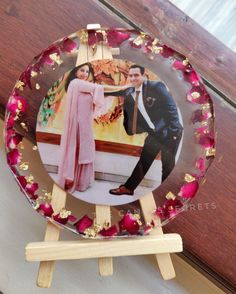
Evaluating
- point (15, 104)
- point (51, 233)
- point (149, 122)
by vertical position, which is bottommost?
point (51, 233)

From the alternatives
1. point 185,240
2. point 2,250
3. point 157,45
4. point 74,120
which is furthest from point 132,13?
point 2,250

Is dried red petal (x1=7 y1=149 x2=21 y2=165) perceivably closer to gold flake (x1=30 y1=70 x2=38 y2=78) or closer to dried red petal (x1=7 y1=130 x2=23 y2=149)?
dried red petal (x1=7 y1=130 x2=23 y2=149)

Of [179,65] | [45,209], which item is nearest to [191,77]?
[179,65]

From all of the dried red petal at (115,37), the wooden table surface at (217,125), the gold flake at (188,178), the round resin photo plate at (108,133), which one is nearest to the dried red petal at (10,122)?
the round resin photo plate at (108,133)

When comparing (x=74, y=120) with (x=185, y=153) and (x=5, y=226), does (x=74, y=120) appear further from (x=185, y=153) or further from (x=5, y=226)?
(x=5, y=226)

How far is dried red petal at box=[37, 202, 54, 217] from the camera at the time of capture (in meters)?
0.72

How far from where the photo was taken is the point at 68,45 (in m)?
0.74

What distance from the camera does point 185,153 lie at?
747mm

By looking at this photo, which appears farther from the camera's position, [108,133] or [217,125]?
[217,125]

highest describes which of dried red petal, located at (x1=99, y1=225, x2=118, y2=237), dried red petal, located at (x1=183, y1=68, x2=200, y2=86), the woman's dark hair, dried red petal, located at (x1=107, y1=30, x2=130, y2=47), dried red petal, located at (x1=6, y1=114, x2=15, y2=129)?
dried red petal, located at (x1=183, y1=68, x2=200, y2=86)

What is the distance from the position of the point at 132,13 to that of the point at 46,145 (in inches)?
13.2

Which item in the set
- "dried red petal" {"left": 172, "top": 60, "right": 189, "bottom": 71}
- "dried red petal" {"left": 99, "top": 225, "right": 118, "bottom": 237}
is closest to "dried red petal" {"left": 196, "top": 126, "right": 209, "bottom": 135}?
"dried red petal" {"left": 172, "top": 60, "right": 189, "bottom": 71}

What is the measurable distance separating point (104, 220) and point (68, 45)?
303mm

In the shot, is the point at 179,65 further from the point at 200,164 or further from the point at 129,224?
the point at 129,224
